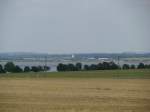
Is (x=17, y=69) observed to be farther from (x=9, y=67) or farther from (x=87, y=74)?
(x=87, y=74)

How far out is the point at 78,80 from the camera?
14672mm

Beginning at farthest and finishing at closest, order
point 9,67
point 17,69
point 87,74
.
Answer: point 87,74 < point 17,69 < point 9,67

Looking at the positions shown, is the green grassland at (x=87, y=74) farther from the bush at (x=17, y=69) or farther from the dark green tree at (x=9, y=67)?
the dark green tree at (x=9, y=67)

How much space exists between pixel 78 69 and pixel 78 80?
46.4 inches

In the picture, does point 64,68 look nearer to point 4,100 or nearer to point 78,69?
point 78,69

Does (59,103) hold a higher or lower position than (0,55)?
lower

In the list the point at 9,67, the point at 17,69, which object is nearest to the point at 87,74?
the point at 17,69

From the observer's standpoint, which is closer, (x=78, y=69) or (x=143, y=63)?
(x=143, y=63)

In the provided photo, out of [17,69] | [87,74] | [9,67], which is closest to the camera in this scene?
[9,67]


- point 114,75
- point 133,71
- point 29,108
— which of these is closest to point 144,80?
point 133,71

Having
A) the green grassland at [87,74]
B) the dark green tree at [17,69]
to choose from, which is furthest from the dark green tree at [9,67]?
the green grassland at [87,74]

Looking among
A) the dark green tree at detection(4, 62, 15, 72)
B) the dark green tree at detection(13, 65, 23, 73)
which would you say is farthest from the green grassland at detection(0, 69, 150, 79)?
the dark green tree at detection(4, 62, 15, 72)

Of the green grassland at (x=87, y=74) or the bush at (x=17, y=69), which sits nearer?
the bush at (x=17, y=69)

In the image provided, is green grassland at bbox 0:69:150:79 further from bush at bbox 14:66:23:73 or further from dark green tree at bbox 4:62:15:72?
dark green tree at bbox 4:62:15:72
